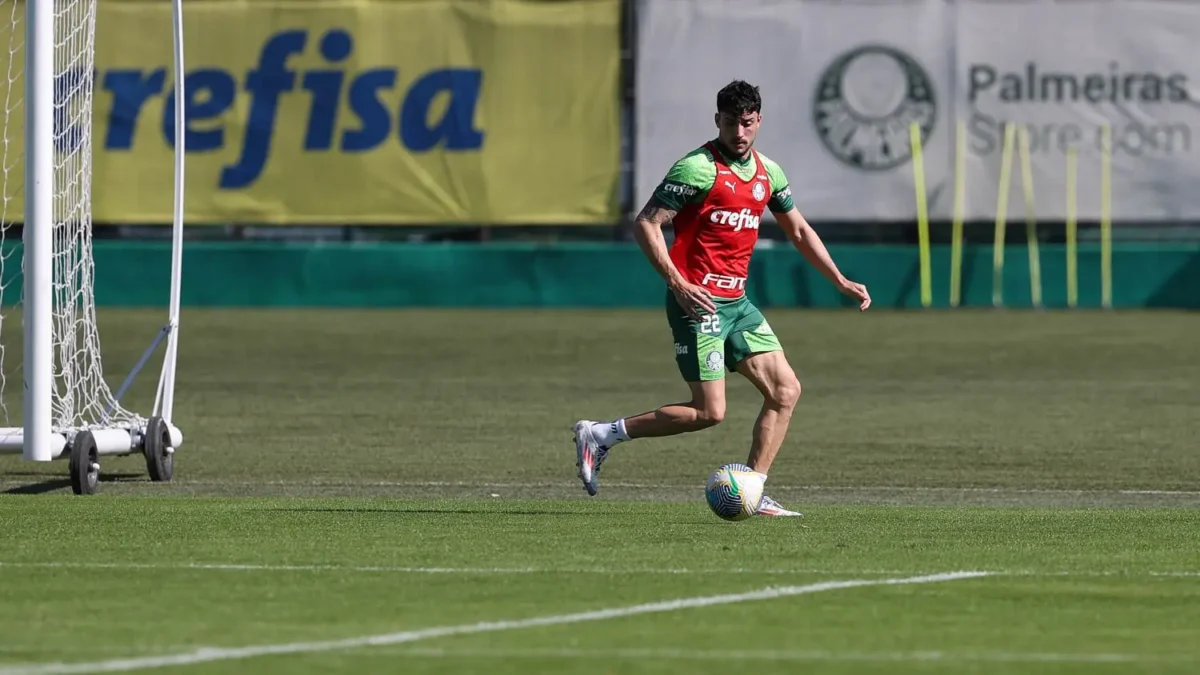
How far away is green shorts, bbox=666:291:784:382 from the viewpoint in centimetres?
1074

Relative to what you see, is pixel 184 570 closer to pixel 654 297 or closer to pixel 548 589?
pixel 548 589

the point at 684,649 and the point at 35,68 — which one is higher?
the point at 35,68

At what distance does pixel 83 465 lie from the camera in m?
12.2

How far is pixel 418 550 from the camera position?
913cm

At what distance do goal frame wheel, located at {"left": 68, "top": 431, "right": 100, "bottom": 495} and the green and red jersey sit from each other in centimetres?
364

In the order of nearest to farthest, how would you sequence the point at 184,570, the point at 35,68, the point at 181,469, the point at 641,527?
the point at 184,570, the point at 641,527, the point at 35,68, the point at 181,469

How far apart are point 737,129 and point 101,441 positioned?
434cm

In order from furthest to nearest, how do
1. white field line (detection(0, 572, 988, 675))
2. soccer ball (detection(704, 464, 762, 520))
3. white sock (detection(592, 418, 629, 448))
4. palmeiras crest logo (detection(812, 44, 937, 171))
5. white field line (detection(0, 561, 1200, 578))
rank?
palmeiras crest logo (detection(812, 44, 937, 171)) < white sock (detection(592, 418, 629, 448)) < soccer ball (detection(704, 464, 762, 520)) < white field line (detection(0, 561, 1200, 578)) < white field line (detection(0, 572, 988, 675))

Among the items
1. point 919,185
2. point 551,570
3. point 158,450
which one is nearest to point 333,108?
point 919,185

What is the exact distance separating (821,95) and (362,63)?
6.87 m

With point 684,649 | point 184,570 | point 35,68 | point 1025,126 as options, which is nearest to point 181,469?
point 35,68

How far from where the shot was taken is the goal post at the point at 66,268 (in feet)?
40.1

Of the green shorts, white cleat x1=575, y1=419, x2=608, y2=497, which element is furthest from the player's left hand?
white cleat x1=575, y1=419, x2=608, y2=497

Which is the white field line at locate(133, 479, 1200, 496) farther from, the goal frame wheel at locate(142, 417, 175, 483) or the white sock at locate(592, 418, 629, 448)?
the white sock at locate(592, 418, 629, 448)
